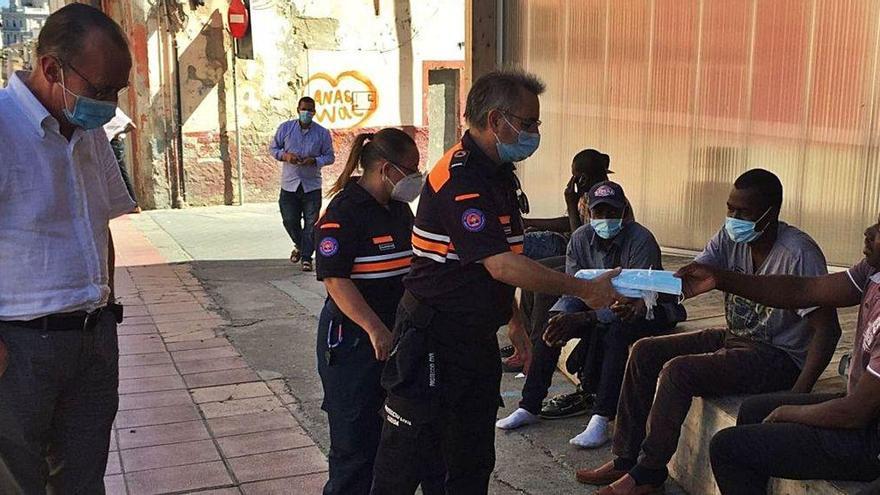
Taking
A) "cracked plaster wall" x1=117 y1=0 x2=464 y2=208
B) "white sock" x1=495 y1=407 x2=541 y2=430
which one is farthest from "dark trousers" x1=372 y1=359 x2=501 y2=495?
"cracked plaster wall" x1=117 y1=0 x2=464 y2=208

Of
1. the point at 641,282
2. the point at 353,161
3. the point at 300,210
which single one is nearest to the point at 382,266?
the point at 353,161

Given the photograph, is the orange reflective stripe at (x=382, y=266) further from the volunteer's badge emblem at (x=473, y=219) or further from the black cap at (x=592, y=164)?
the black cap at (x=592, y=164)

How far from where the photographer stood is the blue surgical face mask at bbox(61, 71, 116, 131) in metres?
2.42

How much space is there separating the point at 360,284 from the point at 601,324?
1.57 m

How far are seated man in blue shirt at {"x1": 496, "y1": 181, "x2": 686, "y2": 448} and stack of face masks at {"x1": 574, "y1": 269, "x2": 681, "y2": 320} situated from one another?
3.13ft

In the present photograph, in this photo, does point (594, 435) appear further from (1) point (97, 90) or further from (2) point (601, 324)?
(1) point (97, 90)

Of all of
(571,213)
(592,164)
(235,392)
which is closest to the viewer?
(235,392)

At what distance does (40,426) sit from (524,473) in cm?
223

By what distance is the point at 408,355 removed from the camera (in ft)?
9.20

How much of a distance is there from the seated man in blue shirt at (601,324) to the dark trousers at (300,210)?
4658mm

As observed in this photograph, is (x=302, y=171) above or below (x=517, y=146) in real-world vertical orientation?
below

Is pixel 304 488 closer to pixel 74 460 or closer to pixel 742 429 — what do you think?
pixel 74 460

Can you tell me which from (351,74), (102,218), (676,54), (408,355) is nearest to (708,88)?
(676,54)

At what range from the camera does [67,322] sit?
2527mm
